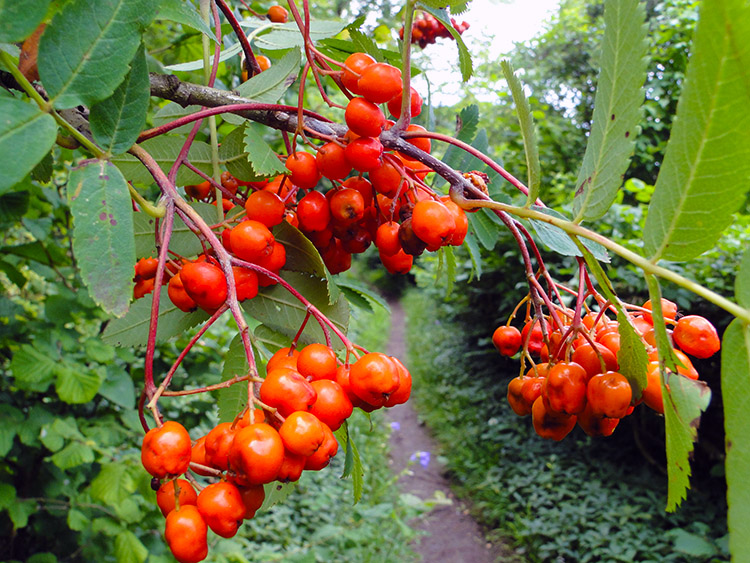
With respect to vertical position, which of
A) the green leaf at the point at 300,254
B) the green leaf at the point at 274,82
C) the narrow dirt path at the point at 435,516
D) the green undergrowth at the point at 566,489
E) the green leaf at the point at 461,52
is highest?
the green leaf at the point at 461,52

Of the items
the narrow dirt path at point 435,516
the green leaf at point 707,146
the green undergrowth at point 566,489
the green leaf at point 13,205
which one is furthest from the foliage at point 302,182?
the narrow dirt path at point 435,516

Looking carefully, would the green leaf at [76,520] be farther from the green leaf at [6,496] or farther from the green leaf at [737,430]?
the green leaf at [737,430]

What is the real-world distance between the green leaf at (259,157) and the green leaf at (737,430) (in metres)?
0.61

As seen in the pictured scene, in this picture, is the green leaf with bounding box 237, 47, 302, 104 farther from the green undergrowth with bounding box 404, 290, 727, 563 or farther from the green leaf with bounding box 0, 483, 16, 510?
the green undergrowth with bounding box 404, 290, 727, 563

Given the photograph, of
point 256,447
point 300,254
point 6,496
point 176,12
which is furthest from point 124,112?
point 6,496

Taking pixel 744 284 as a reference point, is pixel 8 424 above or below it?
below

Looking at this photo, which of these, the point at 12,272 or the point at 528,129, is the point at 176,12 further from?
the point at 12,272

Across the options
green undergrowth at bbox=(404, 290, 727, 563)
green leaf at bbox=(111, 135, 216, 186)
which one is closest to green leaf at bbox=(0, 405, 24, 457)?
green leaf at bbox=(111, 135, 216, 186)

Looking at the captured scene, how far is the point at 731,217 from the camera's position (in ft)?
1.56

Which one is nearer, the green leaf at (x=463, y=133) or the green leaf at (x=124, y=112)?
the green leaf at (x=124, y=112)

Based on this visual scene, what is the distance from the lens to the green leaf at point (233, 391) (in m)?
0.80

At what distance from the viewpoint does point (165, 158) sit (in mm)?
945

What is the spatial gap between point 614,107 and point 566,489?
4.54m

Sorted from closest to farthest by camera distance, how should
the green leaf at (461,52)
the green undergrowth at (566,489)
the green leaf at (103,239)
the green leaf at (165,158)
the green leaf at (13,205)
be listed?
the green leaf at (103,239) < the green leaf at (461,52) < the green leaf at (165,158) < the green leaf at (13,205) < the green undergrowth at (566,489)
